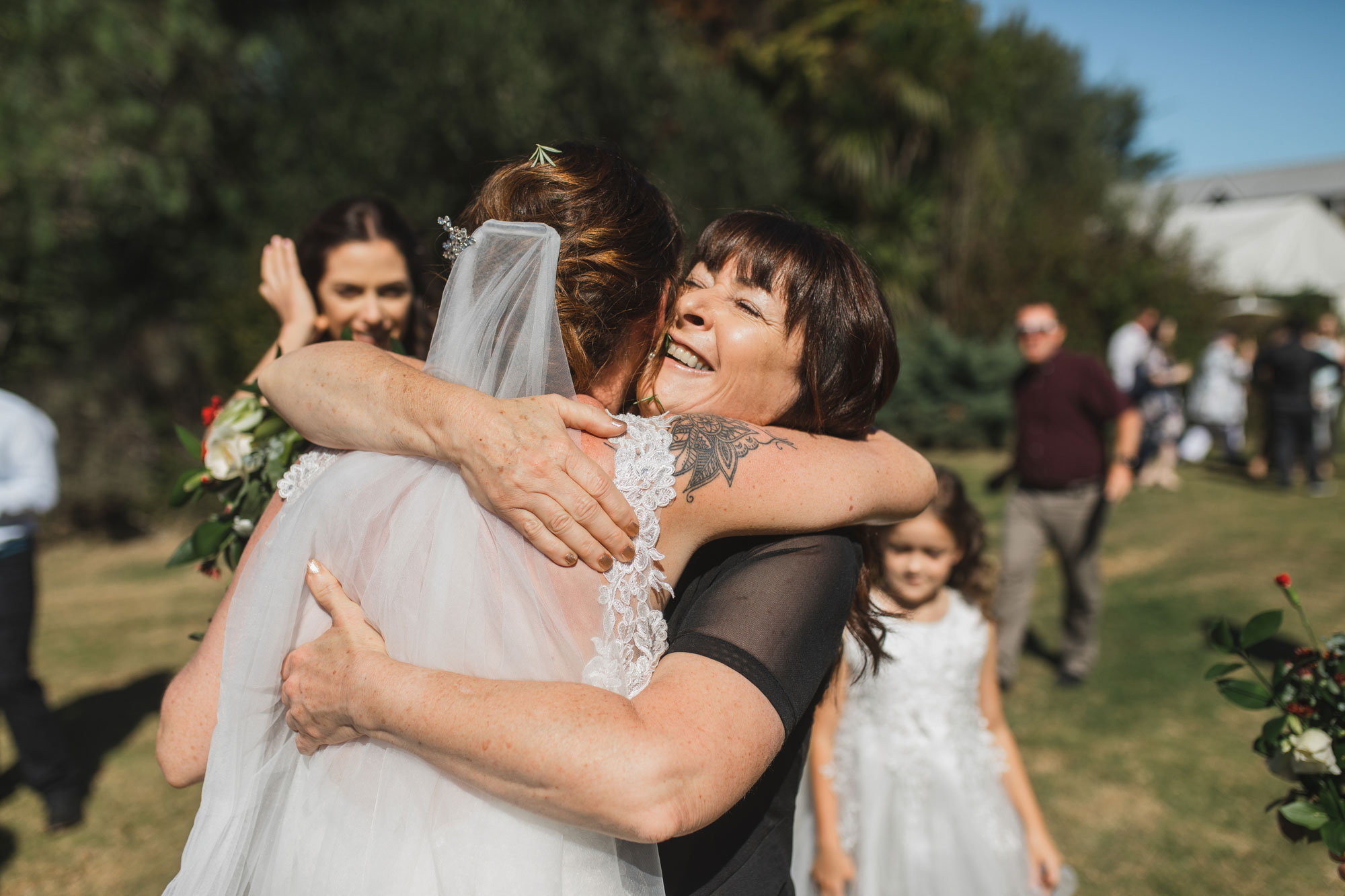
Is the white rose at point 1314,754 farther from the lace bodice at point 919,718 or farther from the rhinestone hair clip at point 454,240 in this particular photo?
the rhinestone hair clip at point 454,240

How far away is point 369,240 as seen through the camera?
334 centimetres

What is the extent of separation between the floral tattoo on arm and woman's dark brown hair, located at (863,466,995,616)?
5.75ft

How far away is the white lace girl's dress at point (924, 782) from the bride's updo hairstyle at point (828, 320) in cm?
132

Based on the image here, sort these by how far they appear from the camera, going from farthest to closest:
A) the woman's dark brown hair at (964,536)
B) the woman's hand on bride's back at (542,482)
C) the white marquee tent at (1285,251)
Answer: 1. the white marquee tent at (1285,251)
2. the woman's dark brown hair at (964,536)
3. the woman's hand on bride's back at (542,482)

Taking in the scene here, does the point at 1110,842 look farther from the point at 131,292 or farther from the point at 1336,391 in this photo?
the point at 131,292

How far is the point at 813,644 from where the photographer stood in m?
1.47

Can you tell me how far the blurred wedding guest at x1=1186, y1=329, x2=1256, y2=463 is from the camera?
13656mm

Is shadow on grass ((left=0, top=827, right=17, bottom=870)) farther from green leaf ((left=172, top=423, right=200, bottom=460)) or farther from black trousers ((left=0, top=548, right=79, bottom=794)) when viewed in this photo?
green leaf ((left=172, top=423, right=200, bottom=460))

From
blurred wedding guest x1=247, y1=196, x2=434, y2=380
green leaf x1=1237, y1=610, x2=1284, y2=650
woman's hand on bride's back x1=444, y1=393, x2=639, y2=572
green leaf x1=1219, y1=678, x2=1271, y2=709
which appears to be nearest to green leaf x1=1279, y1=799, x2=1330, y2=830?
green leaf x1=1219, y1=678, x2=1271, y2=709

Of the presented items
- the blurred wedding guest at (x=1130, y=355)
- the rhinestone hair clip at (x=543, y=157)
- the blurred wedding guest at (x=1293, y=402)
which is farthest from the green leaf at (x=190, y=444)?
the blurred wedding guest at (x=1293, y=402)

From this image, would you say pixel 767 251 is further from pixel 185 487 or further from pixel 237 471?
pixel 185 487

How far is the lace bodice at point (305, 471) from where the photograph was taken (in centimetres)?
157

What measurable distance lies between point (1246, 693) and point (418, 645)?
1.81 meters

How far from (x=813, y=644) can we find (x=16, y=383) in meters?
13.1
